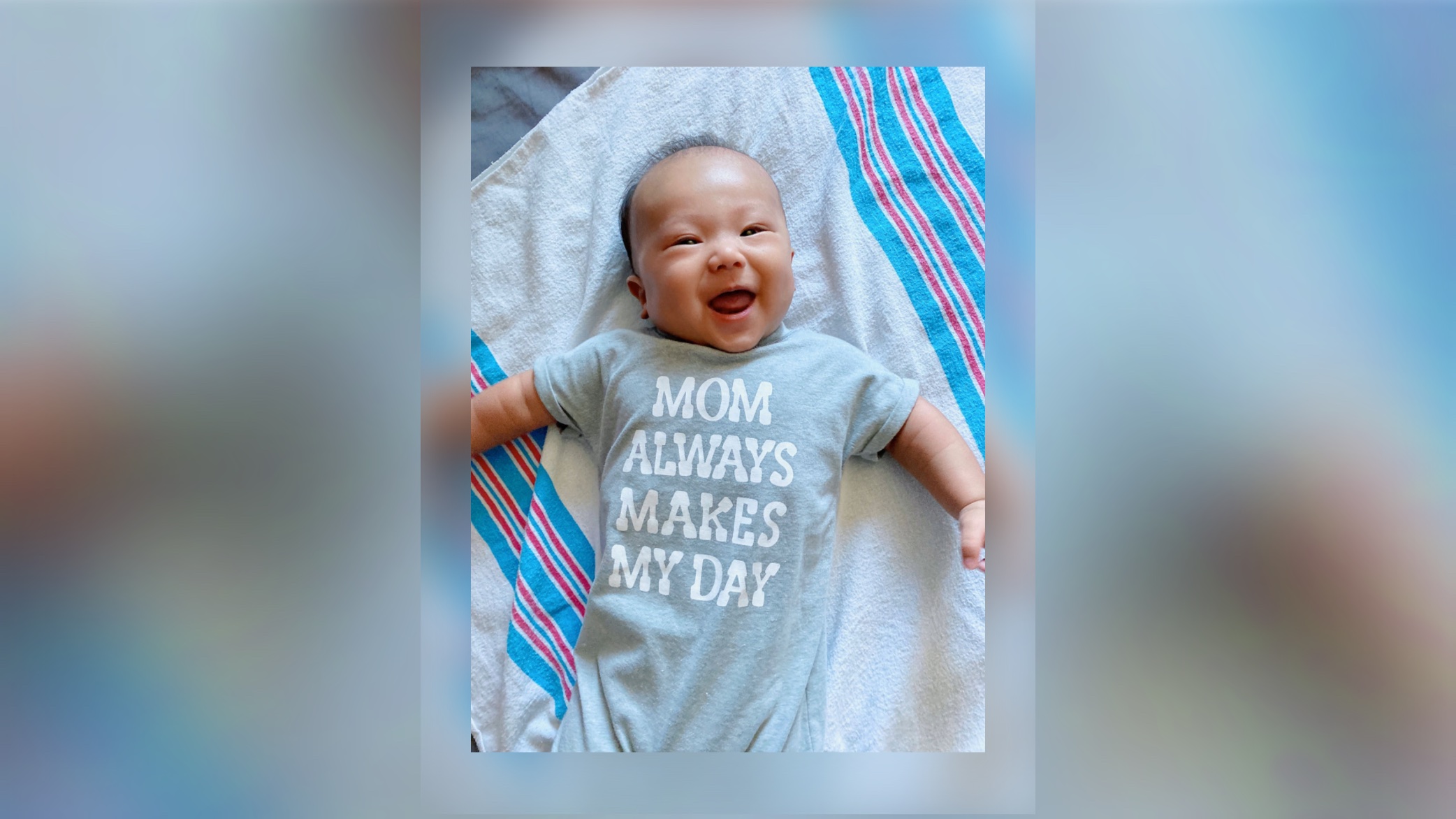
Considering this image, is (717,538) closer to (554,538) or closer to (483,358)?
(554,538)

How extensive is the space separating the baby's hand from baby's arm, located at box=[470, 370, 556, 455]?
1.51ft

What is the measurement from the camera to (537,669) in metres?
0.98

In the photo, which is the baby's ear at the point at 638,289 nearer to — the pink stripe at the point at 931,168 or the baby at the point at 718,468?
the baby at the point at 718,468

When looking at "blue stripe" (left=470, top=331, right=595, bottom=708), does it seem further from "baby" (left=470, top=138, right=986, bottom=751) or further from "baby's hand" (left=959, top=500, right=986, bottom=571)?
"baby's hand" (left=959, top=500, right=986, bottom=571)

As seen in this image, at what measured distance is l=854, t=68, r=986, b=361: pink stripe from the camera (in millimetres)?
990

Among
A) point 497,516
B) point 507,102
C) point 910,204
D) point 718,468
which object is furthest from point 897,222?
point 497,516

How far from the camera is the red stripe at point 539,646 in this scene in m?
0.98

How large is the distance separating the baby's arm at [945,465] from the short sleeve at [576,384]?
0.33 meters

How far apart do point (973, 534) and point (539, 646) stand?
0.48 meters

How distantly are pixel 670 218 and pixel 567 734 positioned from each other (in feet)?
1.81

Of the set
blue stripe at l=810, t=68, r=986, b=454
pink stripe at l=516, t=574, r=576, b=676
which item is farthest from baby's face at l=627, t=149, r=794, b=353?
pink stripe at l=516, t=574, r=576, b=676
